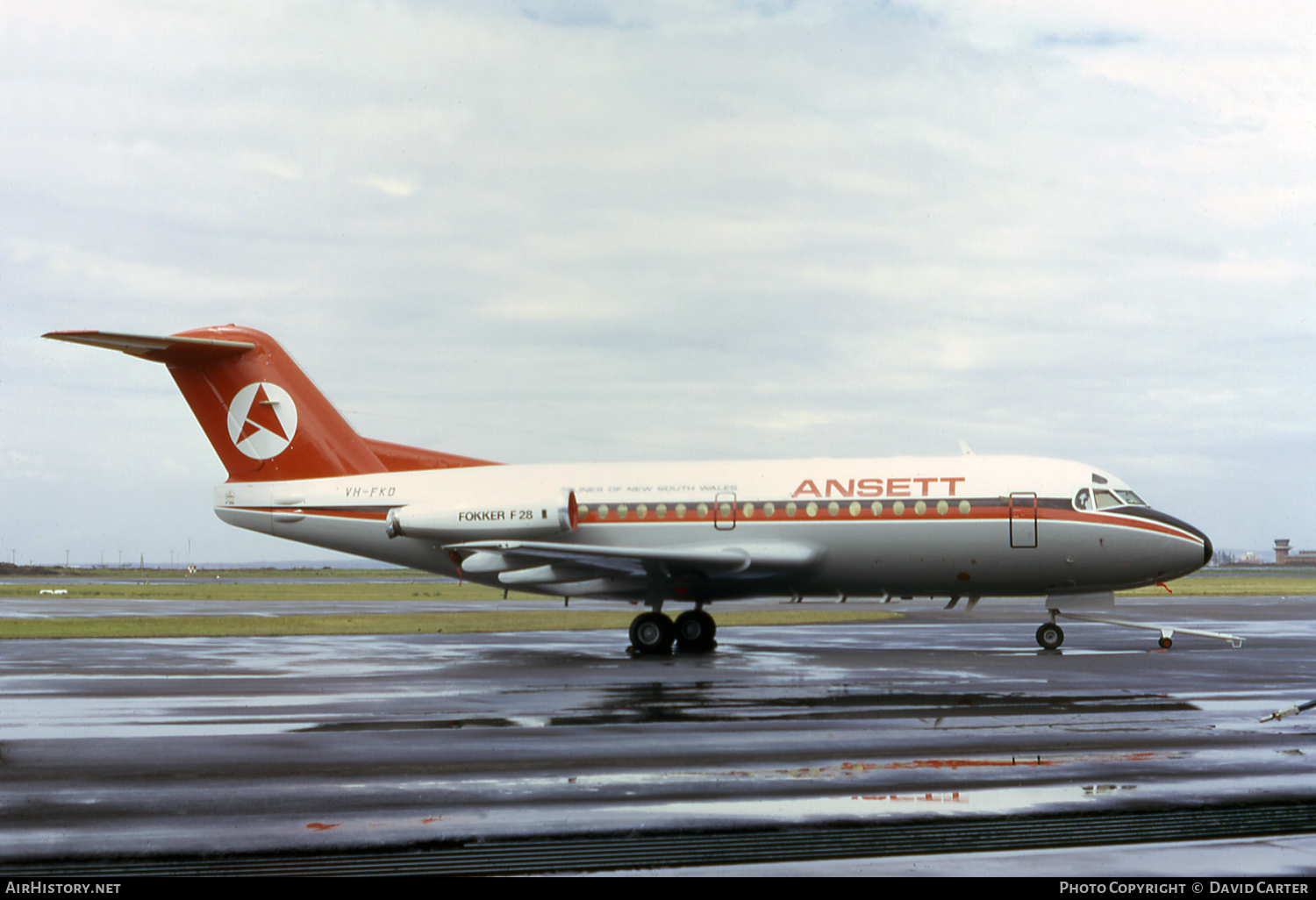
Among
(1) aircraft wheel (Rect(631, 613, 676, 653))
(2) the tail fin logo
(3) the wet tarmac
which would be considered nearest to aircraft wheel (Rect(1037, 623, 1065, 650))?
(3) the wet tarmac

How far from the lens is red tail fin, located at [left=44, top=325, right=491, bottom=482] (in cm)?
2678

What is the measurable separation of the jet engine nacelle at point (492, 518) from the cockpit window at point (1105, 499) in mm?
11089

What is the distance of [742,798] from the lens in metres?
8.57

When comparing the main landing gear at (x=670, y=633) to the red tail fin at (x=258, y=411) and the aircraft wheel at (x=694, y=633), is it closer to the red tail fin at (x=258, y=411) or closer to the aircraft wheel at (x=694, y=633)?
the aircraft wheel at (x=694, y=633)

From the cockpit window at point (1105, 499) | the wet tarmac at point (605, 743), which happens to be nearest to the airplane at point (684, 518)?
the cockpit window at point (1105, 499)

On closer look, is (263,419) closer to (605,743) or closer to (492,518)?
(492,518)

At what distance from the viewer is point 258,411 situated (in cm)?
2686

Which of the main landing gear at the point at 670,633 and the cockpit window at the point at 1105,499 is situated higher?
the cockpit window at the point at 1105,499

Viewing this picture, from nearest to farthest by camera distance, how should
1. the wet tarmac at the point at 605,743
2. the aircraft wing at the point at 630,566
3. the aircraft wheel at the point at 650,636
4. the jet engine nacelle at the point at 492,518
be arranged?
the wet tarmac at the point at 605,743 < the aircraft wing at the point at 630,566 < the aircraft wheel at the point at 650,636 < the jet engine nacelle at the point at 492,518

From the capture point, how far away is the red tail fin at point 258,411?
26.8 meters

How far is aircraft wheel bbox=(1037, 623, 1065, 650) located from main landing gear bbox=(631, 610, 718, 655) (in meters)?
6.79
